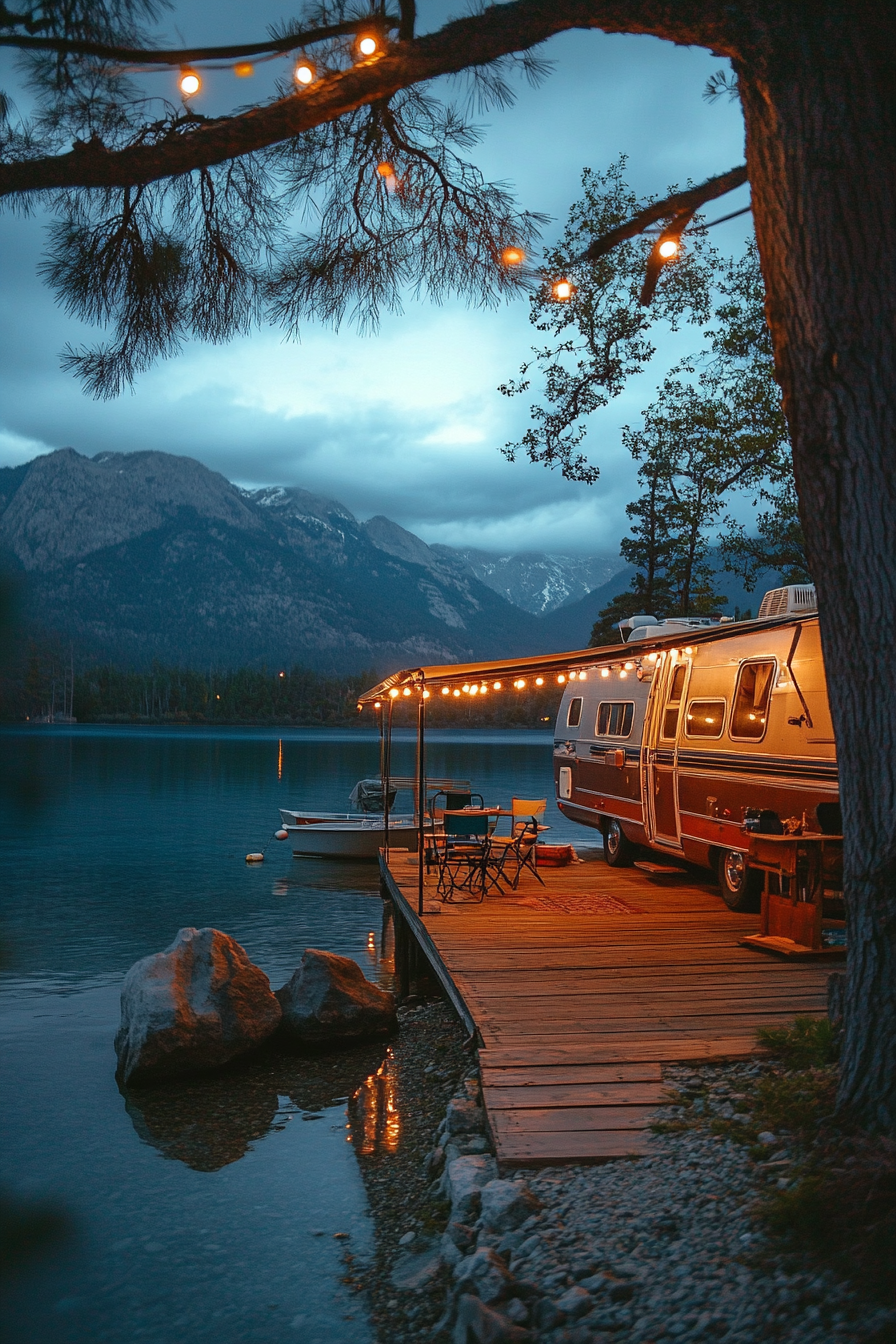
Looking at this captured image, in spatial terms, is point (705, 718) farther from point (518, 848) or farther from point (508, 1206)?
point (508, 1206)

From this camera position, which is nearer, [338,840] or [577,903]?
[577,903]

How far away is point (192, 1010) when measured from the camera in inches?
340

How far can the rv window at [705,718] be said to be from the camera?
1038 cm

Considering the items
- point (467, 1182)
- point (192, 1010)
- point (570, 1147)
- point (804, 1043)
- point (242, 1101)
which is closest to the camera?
point (570, 1147)

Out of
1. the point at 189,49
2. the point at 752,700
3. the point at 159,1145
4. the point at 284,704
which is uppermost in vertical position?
the point at 189,49

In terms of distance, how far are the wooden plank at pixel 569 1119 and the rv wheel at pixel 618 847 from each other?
8.35m

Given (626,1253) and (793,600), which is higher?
(793,600)

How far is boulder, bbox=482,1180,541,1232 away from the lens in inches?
163

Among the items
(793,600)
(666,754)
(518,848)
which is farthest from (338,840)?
(793,600)

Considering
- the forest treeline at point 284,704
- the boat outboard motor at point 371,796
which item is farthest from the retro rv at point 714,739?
the forest treeline at point 284,704

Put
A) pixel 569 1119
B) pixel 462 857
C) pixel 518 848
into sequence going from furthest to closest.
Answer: pixel 462 857, pixel 518 848, pixel 569 1119

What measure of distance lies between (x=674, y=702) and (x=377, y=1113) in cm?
587

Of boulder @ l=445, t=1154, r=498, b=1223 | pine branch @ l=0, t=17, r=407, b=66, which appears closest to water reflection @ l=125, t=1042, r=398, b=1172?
boulder @ l=445, t=1154, r=498, b=1223

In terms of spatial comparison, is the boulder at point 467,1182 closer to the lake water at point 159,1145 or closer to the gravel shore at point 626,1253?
the gravel shore at point 626,1253
